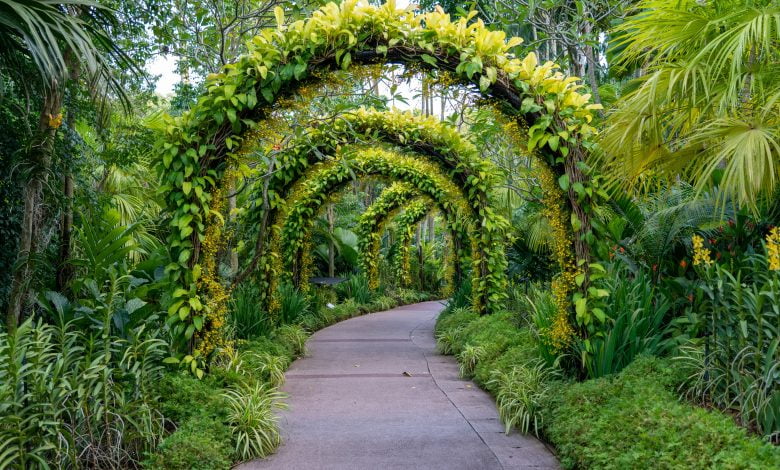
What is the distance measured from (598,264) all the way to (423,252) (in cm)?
1429

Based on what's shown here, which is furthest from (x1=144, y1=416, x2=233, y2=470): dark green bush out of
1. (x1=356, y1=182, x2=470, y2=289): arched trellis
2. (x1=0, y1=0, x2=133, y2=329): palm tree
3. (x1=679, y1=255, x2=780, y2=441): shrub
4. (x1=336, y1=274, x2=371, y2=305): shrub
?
(x1=356, y1=182, x2=470, y2=289): arched trellis

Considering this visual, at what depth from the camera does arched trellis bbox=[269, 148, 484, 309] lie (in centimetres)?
821

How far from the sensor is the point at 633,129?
13.2 ft

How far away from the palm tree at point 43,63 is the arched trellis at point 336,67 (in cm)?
77

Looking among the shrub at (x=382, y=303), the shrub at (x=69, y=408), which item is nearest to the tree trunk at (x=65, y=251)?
the shrub at (x=69, y=408)

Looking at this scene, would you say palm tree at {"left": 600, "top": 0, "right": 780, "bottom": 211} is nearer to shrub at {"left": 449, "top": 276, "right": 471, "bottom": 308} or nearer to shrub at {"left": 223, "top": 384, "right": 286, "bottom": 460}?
shrub at {"left": 223, "top": 384, "right": 286, "bottom": 460}

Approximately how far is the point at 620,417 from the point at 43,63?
397 cm

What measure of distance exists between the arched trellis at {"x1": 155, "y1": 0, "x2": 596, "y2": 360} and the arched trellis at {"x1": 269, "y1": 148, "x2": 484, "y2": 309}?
9.43 feet

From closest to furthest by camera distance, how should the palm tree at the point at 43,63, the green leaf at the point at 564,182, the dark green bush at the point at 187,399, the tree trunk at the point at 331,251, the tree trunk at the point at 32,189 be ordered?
the palm tree at the point at 43,63
the dark green bush at the point at 187,399
the tree trunk at the point at 32,189
the green leaf at the point at 564,182
the tree trunk at the point at 331,251

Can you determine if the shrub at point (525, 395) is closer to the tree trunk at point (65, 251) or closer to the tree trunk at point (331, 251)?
the tree trunk at point (65, 251)

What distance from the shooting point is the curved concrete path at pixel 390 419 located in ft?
12.8

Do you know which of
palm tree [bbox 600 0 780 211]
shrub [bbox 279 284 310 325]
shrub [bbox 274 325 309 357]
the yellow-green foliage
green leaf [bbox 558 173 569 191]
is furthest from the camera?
the yellow-green foliage

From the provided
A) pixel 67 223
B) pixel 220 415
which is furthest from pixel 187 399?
pixel 67 223

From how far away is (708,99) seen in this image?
11.9 ft
